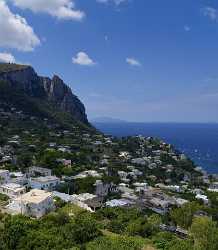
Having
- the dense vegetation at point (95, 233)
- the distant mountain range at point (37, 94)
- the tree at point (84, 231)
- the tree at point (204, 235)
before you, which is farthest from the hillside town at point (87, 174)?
the distant mountain range at point (37, 94)

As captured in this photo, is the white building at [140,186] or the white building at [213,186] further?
the white building at [213,186]

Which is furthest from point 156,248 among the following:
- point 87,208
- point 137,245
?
point 87,208

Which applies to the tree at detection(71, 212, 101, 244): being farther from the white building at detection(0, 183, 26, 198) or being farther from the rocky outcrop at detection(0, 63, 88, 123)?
the rocky outcrop at detection(0, 63, 88, 123)

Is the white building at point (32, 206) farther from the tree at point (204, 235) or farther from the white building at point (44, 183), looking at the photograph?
the tree at point (204, 235)

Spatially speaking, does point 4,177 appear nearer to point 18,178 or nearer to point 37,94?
point 18,178

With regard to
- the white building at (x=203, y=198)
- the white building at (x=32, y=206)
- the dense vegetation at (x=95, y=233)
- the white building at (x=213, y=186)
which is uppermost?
the white building at (x=32, y=206)

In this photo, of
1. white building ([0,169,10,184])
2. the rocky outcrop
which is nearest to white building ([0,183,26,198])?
white building ([0,169,10,184])

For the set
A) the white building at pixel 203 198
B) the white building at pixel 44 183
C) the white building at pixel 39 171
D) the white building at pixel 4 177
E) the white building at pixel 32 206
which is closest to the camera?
the white building at pixel 32 206
